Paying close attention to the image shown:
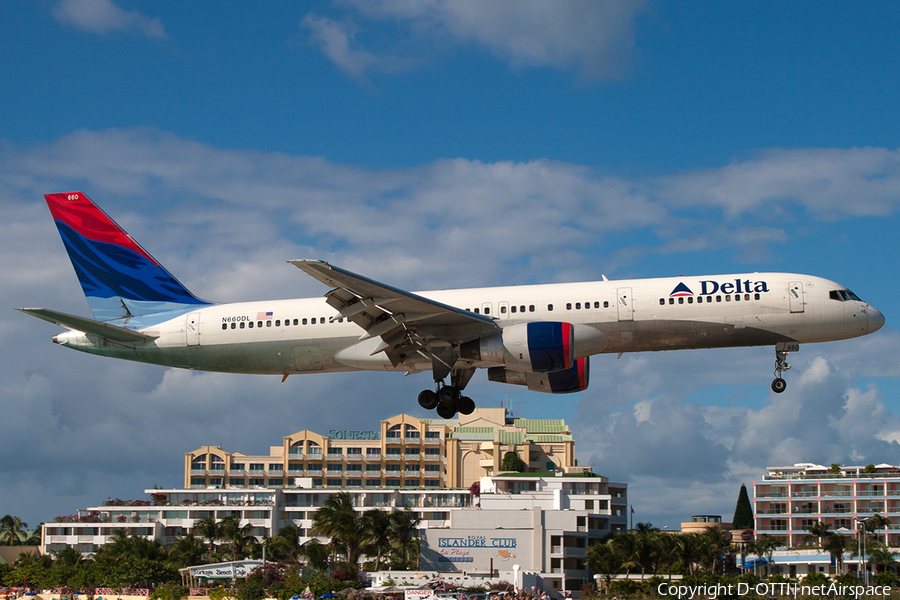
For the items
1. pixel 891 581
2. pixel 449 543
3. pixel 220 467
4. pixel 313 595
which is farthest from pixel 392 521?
pixel 220 467

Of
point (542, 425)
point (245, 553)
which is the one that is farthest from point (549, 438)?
point (245, 553)

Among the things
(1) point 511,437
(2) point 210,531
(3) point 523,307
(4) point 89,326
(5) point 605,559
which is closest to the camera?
(3) point 523,307

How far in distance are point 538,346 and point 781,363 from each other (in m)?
11.2

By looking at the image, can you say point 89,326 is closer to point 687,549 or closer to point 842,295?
point 842,295

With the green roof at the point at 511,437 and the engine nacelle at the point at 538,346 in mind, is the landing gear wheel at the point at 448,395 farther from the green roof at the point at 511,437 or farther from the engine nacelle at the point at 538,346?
the green roof at the point at 511,437

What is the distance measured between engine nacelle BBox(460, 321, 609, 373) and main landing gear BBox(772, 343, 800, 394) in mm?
7599

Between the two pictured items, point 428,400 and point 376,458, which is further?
point 376,458

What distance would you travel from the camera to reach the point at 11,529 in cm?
16338

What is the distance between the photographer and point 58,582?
7238 centimetres

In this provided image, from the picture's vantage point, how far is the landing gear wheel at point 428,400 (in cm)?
3959

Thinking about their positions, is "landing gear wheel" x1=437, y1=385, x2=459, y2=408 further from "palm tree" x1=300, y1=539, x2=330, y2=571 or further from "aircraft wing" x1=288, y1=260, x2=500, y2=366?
"palm tree" x1=300, y1=539, x2=330, y2=571

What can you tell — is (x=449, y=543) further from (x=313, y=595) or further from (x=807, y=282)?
(x=807, y=282)

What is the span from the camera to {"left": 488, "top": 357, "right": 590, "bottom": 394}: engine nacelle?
135ft

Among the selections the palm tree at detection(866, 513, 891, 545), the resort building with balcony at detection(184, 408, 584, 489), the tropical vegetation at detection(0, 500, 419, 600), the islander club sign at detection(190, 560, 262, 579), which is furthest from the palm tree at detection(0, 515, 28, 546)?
the palm tree at detection(866, 513, 891, 545)
